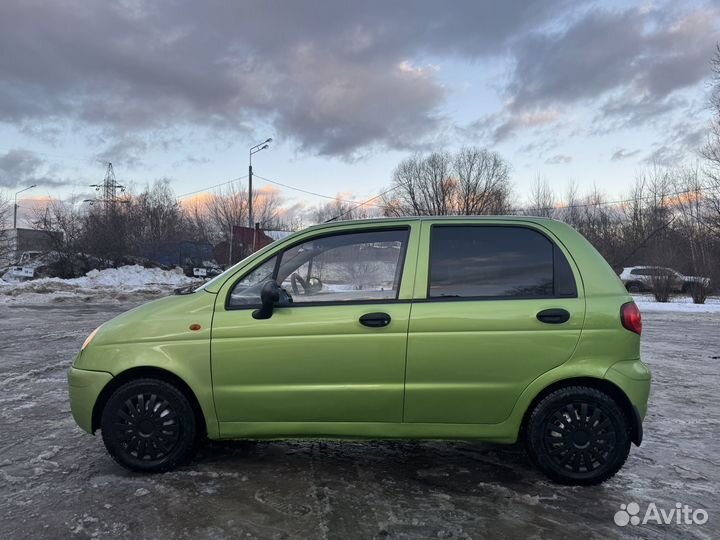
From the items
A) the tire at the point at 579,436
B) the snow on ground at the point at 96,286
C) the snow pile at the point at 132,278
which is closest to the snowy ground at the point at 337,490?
the tire at the point at 579,436

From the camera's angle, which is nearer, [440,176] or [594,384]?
[594,384]

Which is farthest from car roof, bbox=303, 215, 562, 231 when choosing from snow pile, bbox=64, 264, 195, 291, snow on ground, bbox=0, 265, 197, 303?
snow pile, bbox=64, 264, 195, 291

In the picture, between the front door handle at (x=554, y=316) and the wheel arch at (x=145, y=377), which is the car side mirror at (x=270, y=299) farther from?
the front door handle at (x=554, y=316)

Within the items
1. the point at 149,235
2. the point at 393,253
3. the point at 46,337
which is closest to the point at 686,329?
the point at 393,253

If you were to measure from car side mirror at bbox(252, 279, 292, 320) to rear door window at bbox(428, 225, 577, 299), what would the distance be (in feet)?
3.44

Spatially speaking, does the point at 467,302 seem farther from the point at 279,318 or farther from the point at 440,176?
the point at 440,176

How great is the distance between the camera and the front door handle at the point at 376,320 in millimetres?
3447

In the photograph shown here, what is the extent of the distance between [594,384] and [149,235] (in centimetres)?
3998

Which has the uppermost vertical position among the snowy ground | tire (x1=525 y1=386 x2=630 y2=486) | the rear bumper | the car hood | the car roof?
the car roof

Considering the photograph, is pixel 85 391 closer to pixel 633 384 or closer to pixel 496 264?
pixel 496 264

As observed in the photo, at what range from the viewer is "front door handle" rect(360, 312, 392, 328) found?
3.45m

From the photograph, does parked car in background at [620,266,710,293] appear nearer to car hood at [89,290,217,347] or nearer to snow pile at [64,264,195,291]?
car hood at [89,290,217,347]

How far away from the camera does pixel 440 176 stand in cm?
5575

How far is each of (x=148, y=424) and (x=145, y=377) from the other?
334 mm
